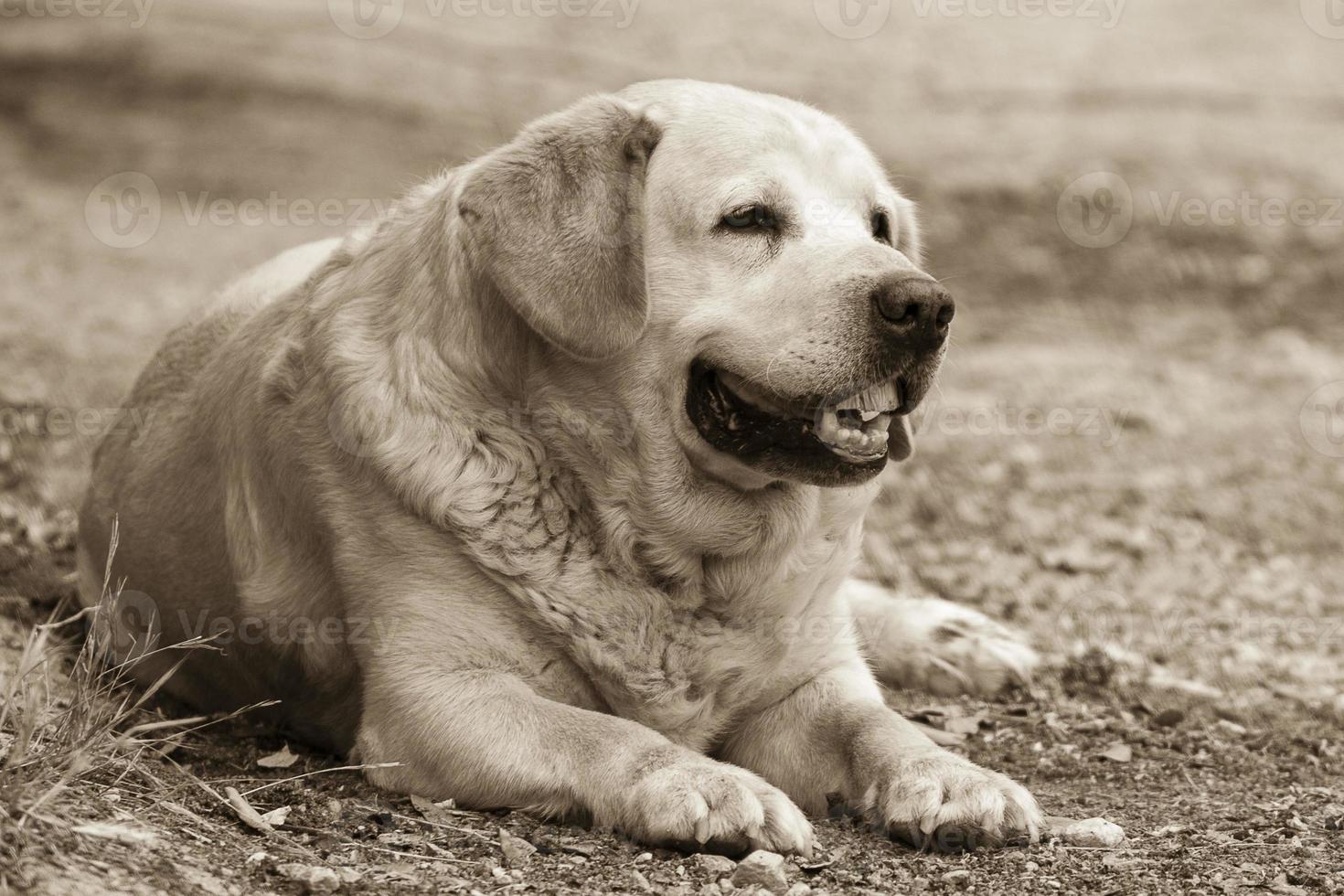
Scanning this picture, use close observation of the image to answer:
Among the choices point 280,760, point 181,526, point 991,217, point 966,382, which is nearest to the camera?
point 280,760

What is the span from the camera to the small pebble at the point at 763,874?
2.95m

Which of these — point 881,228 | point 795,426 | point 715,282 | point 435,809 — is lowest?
point 435,809

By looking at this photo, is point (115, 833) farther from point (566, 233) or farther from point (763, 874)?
point (566, 233)

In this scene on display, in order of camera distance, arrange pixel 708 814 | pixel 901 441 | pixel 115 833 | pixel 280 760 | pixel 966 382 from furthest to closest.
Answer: pixel 966 382, pixel 901 441, pixel 280 760, pixel 708 814, pixel 115 833

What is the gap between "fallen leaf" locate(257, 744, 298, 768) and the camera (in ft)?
12.2

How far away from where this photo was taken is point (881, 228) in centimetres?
411

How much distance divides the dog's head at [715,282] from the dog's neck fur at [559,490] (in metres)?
0.10

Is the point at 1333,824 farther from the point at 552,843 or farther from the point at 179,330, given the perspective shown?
the point at 179,330

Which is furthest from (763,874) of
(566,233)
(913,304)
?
(566,233)

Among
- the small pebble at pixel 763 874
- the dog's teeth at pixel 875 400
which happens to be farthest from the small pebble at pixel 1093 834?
the dog's teeth at pixel 875 400

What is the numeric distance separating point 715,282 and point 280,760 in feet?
5.50

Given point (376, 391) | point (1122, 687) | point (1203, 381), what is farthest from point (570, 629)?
point (1203, 381)

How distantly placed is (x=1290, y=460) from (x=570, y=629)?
5.30m

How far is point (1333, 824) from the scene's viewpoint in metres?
3.56
